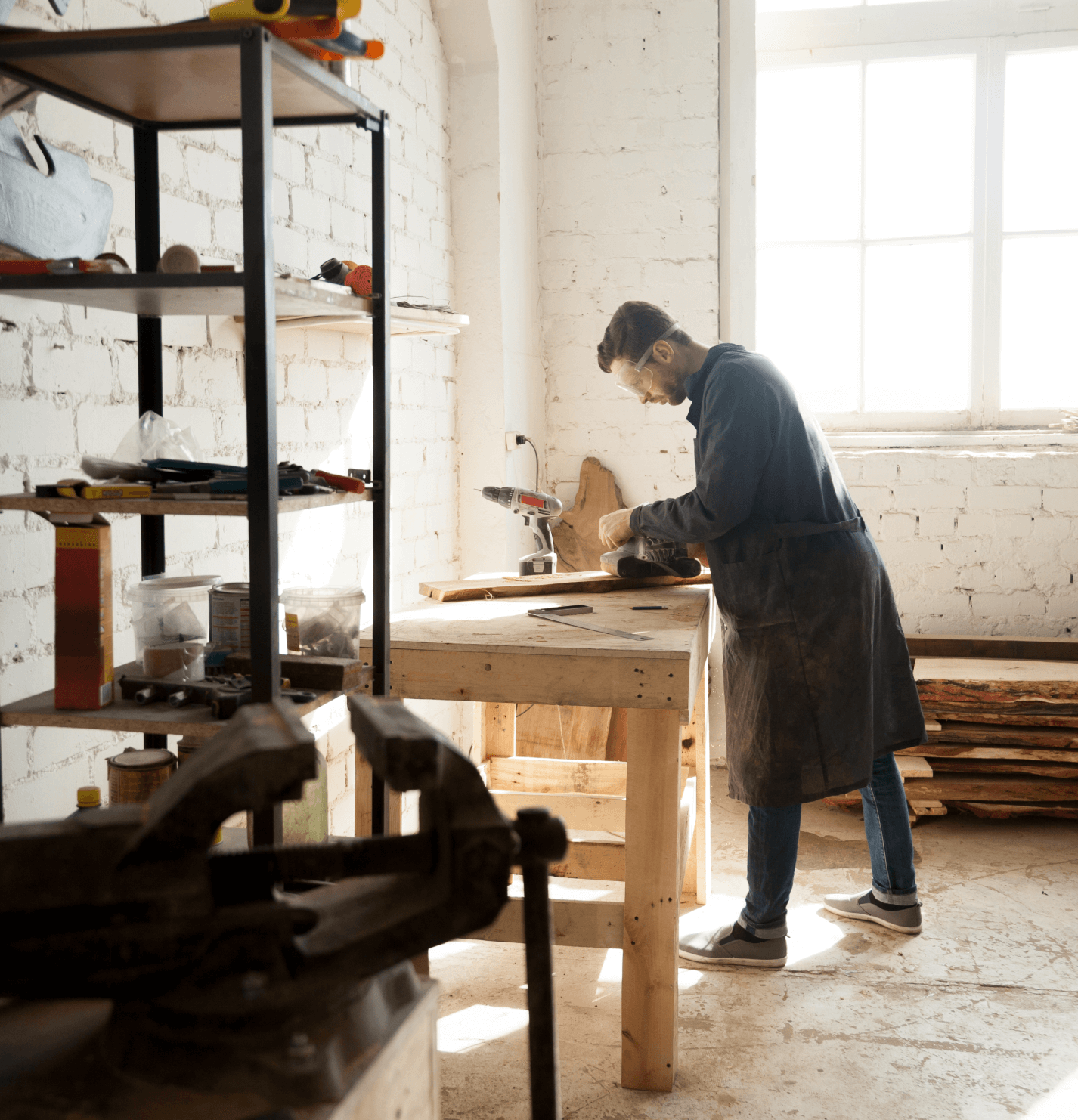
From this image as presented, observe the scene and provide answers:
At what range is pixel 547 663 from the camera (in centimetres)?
213

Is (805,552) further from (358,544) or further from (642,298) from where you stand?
(642,298)

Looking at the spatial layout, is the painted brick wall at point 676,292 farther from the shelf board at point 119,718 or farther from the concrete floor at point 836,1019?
the shelf board at point 119,718

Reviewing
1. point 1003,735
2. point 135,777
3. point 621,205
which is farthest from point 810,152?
point 135,777

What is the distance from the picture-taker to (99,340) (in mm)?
1838

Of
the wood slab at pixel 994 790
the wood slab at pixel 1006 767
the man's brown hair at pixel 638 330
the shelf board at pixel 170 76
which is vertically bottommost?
the wood slab at pixel 994 790

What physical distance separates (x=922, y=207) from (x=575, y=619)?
2.81 m

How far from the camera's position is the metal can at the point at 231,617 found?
5.30ft

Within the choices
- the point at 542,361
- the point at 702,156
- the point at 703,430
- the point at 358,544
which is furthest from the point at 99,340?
the point at 702,156

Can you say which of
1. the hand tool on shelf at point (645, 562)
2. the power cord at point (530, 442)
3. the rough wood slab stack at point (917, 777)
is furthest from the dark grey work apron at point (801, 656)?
the power cord at point (530, 442)

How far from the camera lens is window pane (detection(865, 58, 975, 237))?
13.8ft

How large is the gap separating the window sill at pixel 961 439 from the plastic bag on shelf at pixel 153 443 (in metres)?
3.17

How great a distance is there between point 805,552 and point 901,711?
0.59 m

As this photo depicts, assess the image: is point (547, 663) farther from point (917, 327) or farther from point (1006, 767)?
point (917, 327)

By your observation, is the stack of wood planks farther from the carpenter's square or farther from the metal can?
the metal can
